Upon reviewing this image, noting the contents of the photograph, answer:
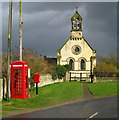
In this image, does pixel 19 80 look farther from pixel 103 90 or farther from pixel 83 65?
pixel 83 65

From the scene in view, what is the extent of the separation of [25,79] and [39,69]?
15392mm

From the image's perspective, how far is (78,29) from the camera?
2702 inches

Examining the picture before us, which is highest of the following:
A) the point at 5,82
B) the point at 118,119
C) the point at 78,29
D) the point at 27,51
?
the point at 78,29

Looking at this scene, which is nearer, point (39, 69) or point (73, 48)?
point (39, 69)

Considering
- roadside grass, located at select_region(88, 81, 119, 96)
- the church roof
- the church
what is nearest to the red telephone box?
roadside grass, located at select_region(88, 81, 119, 96)

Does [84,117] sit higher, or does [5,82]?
[5,82]

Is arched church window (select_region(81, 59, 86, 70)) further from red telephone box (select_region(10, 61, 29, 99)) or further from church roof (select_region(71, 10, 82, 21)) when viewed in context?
red telephone box (select_region(10, 61, 29, 99))

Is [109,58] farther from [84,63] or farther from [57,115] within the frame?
[57,115]

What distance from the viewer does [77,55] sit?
6600cm

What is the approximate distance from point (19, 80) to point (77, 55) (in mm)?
47652

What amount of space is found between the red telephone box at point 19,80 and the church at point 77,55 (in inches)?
1793

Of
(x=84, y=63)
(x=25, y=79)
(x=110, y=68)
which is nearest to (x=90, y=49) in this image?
(x=84, y=63)

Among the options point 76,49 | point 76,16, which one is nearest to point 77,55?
point 76,49

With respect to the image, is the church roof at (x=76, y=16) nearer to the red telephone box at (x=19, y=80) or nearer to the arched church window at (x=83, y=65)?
the arched church window at (x=83, y=65)
